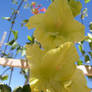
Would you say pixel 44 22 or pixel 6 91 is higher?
pixel 44 22

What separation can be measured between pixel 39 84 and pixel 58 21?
104mm

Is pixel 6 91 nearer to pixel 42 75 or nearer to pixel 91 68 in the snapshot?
pixel 42 75

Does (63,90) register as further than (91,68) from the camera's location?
No

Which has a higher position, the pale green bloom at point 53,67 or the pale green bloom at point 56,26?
the pale green bloom at point 56,26

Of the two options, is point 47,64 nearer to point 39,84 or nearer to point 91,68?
point 39,84

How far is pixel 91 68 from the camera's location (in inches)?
24.0

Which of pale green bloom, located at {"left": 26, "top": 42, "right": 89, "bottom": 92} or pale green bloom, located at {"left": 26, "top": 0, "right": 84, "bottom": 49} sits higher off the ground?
pale green bloom, located at {"left": 26, "top": 0, "right": 84, "bottom": 49}

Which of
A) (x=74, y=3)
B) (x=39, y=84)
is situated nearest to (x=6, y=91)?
(x=39, y=84)

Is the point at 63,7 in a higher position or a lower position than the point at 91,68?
higher

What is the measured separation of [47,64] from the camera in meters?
0.25

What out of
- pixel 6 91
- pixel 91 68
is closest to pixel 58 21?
pixel 6 91

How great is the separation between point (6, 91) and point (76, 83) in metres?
0.11

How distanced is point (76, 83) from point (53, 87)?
0.04m

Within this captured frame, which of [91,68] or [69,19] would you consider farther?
[91,68]
